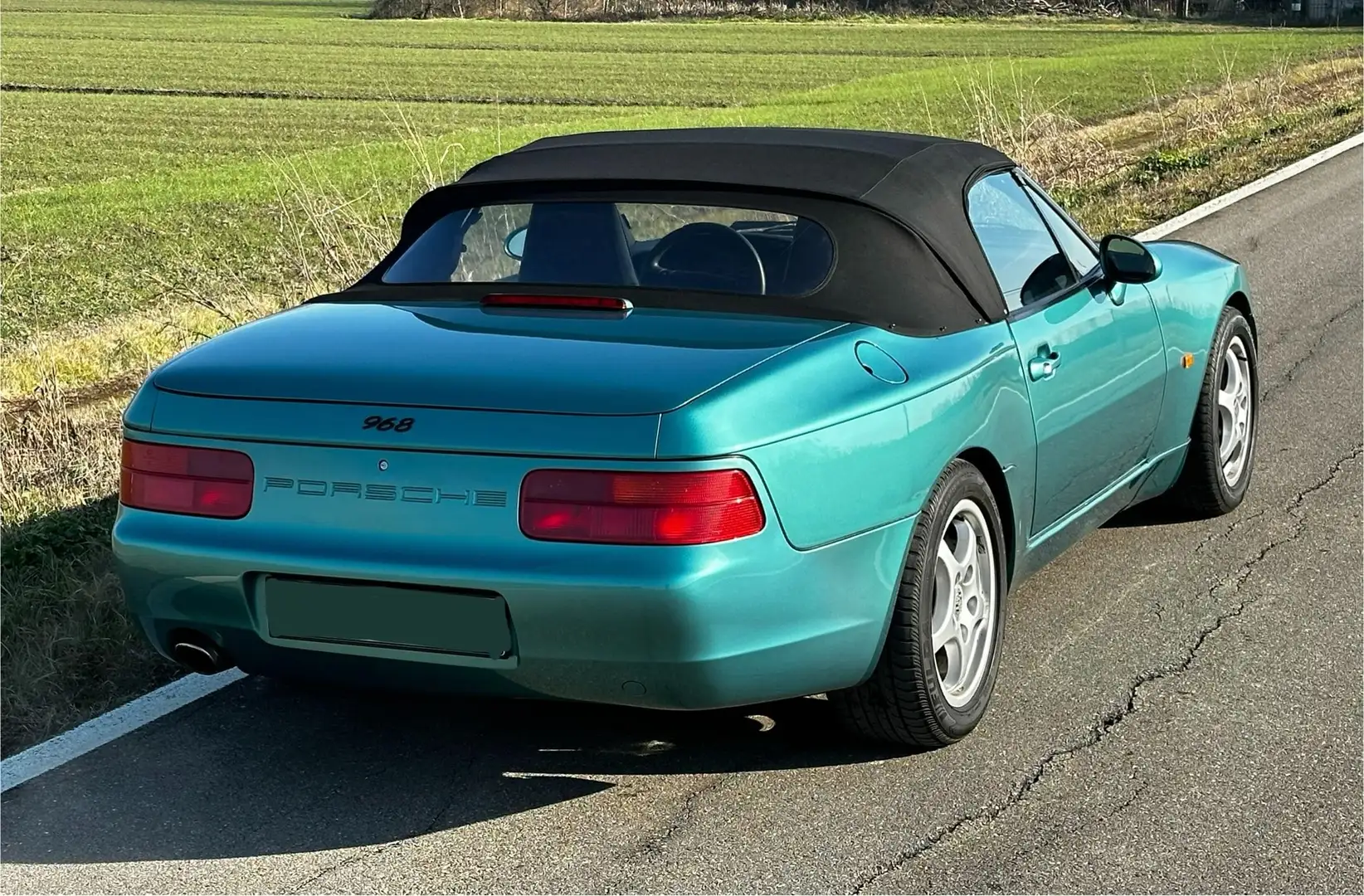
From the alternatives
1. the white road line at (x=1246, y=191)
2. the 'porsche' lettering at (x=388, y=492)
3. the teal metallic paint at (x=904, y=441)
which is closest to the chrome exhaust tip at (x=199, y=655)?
the 'porsche' lettering at (x=388, y=492)

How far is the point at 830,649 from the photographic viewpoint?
12.8 feet

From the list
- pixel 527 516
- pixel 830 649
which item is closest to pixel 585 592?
pixel 527 516

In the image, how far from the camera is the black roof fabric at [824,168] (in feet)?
15.4

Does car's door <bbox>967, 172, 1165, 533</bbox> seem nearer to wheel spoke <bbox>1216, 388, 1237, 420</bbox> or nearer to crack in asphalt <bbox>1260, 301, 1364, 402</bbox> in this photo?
wheel spoke <bbox>1216, 388, 1237, 420</bbox>

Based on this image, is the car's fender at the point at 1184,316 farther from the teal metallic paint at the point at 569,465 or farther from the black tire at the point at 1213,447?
the teal metallic paint at the point at 569,465

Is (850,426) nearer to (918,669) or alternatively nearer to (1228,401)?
(918,669)

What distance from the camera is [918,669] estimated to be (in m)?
4.12

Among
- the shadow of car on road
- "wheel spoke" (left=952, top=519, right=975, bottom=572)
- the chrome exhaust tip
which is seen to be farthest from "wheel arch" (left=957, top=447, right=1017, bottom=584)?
the chrome exhaust tip

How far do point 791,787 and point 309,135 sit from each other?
28249 millimetres

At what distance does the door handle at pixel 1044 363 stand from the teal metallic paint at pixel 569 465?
15.9 inches

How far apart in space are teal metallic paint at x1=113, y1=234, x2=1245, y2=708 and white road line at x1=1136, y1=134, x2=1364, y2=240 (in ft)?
25.3

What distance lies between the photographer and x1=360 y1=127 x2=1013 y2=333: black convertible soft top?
4.50m

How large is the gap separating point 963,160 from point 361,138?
26.3 meters

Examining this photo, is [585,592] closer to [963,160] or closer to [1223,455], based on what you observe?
[963,160]
